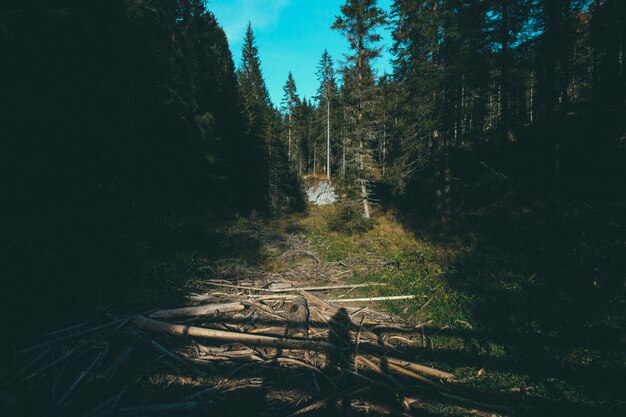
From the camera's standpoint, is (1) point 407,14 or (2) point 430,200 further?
(2) point 430,200

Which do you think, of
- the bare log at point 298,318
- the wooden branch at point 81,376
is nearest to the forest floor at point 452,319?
the wooden branch at point 81,376

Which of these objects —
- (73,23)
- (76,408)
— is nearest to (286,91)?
(73,23)

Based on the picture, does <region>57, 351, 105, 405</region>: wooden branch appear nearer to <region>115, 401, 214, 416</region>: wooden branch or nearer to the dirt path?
the dirt path

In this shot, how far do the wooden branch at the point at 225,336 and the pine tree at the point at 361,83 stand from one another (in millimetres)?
10584

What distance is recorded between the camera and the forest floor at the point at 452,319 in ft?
12.0

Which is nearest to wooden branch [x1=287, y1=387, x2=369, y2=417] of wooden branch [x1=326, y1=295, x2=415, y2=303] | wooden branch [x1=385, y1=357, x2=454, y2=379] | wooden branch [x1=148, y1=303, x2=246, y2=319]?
wooden branch [x1=385, y1=357, x2=454, y2=379]

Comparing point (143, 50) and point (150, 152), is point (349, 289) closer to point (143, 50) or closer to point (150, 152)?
point (150, 152)

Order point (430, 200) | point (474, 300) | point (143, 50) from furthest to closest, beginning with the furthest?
point (430, 200)
point (143, 50)
point (474, 300)

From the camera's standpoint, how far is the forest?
394 cm

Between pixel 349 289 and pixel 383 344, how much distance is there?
261 cm

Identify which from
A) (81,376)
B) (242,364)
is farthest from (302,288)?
(81,376)

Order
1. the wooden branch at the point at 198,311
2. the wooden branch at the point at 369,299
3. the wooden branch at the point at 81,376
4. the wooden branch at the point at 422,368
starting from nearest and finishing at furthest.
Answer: the wooden branch at the point at 81,376 < the wooden branch at the point at 422,368 < the wooden branch at the point at 198,311 < the wooden branch at the point at 369,299

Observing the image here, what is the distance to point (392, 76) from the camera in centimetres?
1605

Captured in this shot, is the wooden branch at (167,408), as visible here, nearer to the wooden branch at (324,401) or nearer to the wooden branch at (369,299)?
the wooden branch at (324,401)
